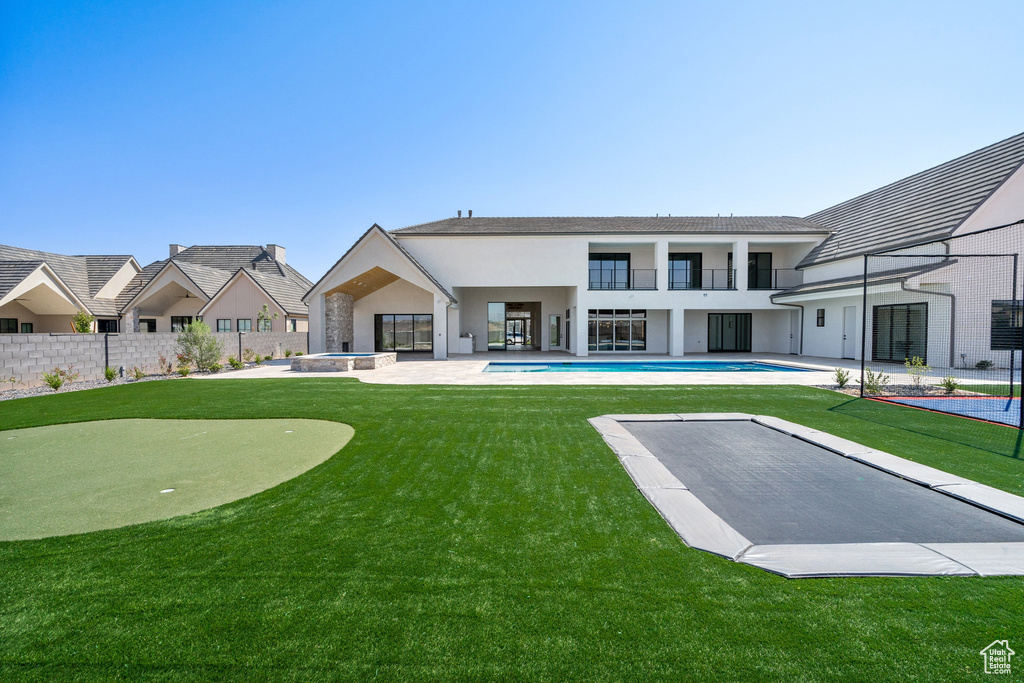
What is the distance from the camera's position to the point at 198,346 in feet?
54.1

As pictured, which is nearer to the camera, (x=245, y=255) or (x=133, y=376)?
(x=133, y=376)

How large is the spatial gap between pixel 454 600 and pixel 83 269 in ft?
121

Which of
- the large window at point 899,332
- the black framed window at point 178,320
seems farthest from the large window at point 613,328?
the black framed window at point 178,320

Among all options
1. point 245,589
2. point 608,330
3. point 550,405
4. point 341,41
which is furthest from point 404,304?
point 245,589

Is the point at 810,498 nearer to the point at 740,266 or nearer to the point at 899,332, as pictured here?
the point at 899,332

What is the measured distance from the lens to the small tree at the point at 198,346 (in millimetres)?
16406

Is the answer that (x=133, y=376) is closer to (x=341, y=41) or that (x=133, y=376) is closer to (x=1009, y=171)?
(x=341, y=41)

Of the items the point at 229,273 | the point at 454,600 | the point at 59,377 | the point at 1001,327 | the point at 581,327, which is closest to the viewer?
the point at 454,600

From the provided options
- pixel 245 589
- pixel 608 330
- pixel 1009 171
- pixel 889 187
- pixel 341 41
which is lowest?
pixel 245 589

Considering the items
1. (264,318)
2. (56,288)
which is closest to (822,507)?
(264,318)

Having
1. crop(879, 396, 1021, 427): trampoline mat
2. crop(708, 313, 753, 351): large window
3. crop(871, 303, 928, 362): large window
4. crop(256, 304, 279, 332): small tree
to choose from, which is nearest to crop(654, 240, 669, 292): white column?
crop(708, 313, 753, 351): large window

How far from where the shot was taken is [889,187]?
71.5 feet

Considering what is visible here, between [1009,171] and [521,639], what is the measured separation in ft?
75.4

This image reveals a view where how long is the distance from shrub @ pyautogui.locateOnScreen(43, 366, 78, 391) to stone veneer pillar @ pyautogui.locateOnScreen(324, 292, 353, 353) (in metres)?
9.79
